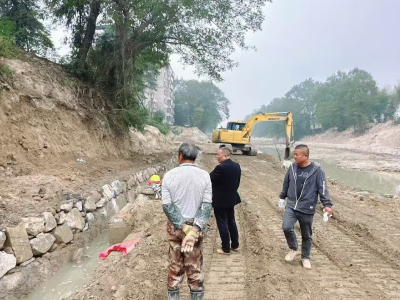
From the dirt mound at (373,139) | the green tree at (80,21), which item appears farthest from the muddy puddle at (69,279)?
the dirt mound at (373,139)

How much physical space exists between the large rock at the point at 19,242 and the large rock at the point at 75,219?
1.23m

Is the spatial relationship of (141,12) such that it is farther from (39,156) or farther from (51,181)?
(51,181)

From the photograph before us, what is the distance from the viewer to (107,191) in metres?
7.93

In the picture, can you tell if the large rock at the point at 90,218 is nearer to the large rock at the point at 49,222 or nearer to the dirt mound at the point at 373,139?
the large rock at the point at 49,222

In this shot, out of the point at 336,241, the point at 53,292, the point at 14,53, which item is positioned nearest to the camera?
the point at 53,292

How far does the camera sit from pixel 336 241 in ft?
18.9

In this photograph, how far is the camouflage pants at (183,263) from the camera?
3100 mm

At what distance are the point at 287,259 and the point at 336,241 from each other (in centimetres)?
166

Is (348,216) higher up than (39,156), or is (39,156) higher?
(39,156)

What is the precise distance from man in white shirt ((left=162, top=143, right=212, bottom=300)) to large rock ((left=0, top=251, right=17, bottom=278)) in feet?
8.11

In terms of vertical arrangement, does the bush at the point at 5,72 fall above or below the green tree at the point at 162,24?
below

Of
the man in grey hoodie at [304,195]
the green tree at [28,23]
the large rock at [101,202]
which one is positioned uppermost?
the green tree at [28,23]

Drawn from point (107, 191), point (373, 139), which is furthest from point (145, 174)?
point (373, 139)

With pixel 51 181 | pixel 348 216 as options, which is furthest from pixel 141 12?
pixel 348 216
